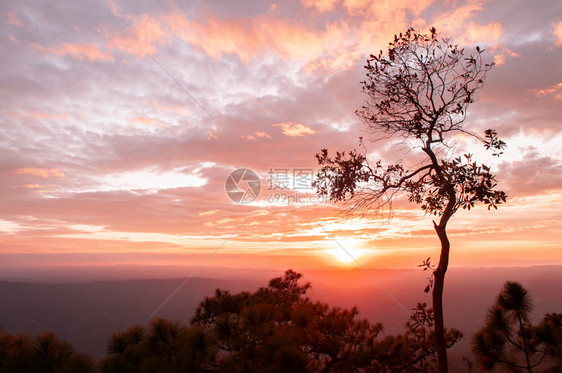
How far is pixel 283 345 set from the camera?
562 centimetres

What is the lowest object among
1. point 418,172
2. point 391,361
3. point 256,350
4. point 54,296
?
point 54,296

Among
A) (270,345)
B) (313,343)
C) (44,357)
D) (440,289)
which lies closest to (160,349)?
(44,357)

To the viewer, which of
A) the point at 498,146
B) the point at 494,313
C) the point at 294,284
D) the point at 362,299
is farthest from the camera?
the point at 362,299

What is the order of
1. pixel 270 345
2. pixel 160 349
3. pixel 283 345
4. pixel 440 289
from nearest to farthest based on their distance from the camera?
pixel 283 345, pixel 270 345, pixel 440 289, pixel 160 349

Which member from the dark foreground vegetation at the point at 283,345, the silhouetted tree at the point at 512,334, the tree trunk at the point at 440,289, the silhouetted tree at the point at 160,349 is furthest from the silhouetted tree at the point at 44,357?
the silhouetted tree at the point at 512,334

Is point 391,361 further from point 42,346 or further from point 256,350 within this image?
point 42,346

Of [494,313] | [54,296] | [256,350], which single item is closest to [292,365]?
[256,350]

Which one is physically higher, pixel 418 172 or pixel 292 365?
pixel 418 172

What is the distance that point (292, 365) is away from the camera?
17.5ft

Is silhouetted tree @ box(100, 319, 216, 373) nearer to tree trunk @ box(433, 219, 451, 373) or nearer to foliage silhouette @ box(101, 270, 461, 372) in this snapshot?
foliage silhouette @ box(101, 270, 461, 372)

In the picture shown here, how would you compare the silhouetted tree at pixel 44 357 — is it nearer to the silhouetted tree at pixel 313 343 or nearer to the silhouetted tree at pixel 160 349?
the silhouetted tree at pixel 160 349

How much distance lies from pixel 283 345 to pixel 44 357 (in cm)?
446

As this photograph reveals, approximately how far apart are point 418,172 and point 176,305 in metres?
170

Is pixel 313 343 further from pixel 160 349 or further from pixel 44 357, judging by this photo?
pixel 44 357
